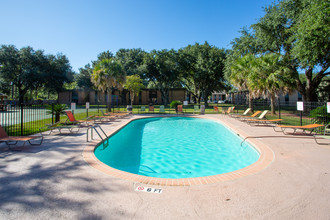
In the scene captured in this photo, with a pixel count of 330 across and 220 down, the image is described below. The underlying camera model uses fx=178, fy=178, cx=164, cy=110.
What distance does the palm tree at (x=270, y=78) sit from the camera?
14947 mm

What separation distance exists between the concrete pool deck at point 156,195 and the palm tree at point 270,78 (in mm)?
12575

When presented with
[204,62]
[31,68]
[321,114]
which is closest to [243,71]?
[321,114]

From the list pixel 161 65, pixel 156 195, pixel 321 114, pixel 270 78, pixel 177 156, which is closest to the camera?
pixel 156 195

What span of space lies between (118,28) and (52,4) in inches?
224

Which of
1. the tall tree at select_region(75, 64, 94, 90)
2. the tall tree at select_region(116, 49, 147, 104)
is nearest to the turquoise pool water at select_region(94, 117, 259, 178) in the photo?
the tall tree at select_region(116, 49, 147, 104)

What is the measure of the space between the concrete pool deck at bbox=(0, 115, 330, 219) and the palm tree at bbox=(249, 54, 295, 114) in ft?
41.3

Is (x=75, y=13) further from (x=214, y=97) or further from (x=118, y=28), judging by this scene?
(x=214, y=97)

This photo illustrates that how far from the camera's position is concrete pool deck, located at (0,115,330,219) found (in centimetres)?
231

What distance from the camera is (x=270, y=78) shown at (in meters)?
14.9

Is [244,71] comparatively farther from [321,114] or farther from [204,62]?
[204,62]

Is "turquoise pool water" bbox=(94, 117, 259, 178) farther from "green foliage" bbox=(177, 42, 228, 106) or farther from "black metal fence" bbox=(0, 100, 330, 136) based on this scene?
"green foliage" bbox=(177, 42, 228, 106)

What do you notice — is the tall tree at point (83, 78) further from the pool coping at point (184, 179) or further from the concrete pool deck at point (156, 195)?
the concrete pool deck at point (156, 195)

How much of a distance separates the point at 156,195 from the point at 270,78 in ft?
51.0

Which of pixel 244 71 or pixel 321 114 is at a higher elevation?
pixel 244 71
